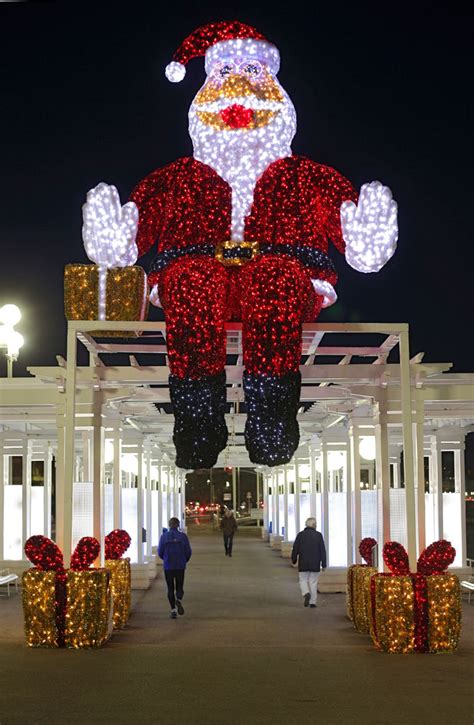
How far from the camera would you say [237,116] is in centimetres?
898

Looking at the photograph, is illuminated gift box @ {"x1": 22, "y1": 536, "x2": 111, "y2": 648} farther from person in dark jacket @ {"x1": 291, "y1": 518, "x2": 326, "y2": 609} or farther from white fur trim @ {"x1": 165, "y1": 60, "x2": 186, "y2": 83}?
person in dark jacket @ {"x1": 291, "y1": 518, "x2": 326, "y2": 609}

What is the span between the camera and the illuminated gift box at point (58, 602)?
30.3 ft

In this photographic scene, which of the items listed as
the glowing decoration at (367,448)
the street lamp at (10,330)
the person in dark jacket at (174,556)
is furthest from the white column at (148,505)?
the person in dark jacket at (174,556)

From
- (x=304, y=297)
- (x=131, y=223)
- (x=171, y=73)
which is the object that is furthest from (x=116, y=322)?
(x=171, y=73)

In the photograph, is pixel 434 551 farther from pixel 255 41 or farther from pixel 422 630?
pixel 255 41

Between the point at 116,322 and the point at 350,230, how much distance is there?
2118 millimetres

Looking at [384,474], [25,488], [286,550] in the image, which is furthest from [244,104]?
[286,550]

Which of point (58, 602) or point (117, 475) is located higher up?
point (117, 475)

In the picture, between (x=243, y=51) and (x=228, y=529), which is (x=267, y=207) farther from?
(x=228, y=529)

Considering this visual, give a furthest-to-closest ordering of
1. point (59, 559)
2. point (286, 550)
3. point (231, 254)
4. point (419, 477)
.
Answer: point (286, 550)
point (419, 477)
point (59, 559)
point (231, 254)

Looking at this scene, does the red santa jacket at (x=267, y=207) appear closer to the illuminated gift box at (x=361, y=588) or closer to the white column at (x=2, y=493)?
the illuminated gift box at (x=361, y=588)

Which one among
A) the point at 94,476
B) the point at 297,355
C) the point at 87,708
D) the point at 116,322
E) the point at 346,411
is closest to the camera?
the point at 87,708

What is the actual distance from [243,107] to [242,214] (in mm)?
901

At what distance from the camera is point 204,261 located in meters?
8.30
